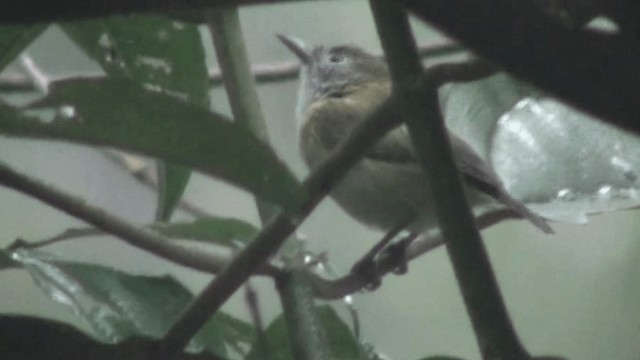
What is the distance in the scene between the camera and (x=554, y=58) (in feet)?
1.26

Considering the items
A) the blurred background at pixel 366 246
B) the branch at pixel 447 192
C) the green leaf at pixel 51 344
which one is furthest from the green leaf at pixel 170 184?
the blurred background at pixel 366 246

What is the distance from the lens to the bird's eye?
2.51m

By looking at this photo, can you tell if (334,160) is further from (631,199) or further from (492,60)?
(631,199)

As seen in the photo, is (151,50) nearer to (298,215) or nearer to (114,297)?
(114,297)

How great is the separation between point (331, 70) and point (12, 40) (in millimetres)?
1686

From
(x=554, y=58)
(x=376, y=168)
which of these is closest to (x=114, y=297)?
(x=554, y=58)

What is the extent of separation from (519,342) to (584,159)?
1.61 ft

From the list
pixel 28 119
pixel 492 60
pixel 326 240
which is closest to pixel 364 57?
pixel 326 240

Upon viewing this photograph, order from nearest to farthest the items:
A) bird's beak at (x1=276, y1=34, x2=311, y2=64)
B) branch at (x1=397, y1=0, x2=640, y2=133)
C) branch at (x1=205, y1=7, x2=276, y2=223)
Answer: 1. branch at (x1=397, y1=0, x2=640, y2=133)
2. branch at (x1=205, y1=7, x2=276, y2=223)
3. bird's beak at (x1=276, y1=34, x2=311, y2=64)

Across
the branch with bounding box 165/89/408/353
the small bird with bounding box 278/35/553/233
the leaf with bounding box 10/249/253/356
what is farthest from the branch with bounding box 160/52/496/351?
the small bird with bounding box 278/35/553/233

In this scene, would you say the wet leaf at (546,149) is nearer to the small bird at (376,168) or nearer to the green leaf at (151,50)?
the green leaf at (151,50)

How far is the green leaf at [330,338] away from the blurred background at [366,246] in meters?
1.28

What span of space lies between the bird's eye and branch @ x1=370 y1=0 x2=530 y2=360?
196cm

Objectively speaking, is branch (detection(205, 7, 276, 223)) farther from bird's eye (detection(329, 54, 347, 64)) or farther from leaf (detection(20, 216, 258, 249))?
bird's eye (detection(329, 54, 347, 64))
